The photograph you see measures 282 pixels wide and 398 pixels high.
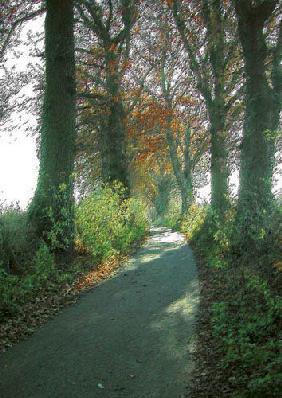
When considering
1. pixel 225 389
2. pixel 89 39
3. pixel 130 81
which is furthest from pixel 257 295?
pixel 130 81

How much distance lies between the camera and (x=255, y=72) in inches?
436

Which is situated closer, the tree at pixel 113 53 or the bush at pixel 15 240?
the bush at pixel 15 240

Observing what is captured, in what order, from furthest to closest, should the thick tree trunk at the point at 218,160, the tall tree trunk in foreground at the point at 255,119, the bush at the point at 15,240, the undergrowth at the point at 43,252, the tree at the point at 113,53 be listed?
the thick tree trunk at the point at 218,160 < the tree at the point at 113,53 < the tall tree trunk in foreground at the point at 255,119 < the bush at the point at 15,240 < the undergrowth at the point at 43,252

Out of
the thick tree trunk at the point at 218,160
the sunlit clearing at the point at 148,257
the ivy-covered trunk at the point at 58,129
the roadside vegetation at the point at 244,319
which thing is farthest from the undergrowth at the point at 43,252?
the thick tree trunk at the point at 218,160

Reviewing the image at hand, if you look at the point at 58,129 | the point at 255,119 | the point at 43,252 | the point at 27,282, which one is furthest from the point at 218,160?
the point at 27,282

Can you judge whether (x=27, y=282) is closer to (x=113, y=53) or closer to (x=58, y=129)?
(x=58, y=129)

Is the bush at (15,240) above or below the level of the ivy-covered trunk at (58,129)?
below

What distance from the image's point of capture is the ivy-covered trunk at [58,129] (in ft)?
38.4

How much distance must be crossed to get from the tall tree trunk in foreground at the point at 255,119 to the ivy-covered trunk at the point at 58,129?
4.68 metres

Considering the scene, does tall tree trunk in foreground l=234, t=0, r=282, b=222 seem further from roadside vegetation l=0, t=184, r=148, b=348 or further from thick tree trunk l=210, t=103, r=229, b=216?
thick tree trunk l=210, t=103, r=229, b=216

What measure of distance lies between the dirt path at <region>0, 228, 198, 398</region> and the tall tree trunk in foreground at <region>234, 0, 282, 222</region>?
9.09 feet

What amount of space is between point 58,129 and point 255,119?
208 inches

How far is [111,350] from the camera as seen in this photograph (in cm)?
616

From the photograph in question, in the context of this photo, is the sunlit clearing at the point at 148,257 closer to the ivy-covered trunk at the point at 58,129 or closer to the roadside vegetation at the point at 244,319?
the ivy-covered trunk at the point at 58,129
